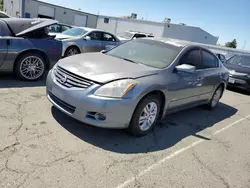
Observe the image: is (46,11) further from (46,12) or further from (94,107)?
(94,107)

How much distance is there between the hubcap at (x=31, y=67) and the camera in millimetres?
5508

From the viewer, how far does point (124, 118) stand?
3.37 meters

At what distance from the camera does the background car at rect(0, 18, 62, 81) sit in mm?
5211

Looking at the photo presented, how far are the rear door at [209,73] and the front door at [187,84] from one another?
209mm

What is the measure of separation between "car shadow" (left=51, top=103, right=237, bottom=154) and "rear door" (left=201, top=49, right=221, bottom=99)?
801mm

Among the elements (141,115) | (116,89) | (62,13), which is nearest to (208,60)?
(141,115)

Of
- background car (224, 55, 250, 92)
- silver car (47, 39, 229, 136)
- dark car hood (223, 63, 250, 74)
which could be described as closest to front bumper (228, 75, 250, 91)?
background car (224, 55, 250, 92)

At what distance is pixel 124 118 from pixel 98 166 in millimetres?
811

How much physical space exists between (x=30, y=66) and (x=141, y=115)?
3429 millimetres

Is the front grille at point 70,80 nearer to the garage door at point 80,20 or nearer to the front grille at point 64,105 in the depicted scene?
the front grille at point 64,105

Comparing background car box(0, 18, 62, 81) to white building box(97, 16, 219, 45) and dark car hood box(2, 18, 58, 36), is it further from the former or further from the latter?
white building box(97, 16, 219, 45)

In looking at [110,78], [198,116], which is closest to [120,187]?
[110,78]

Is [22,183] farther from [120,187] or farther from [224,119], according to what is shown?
[224,119]

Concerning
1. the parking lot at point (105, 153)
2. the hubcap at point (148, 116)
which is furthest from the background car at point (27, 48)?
the hubcap at point (148, 116)
